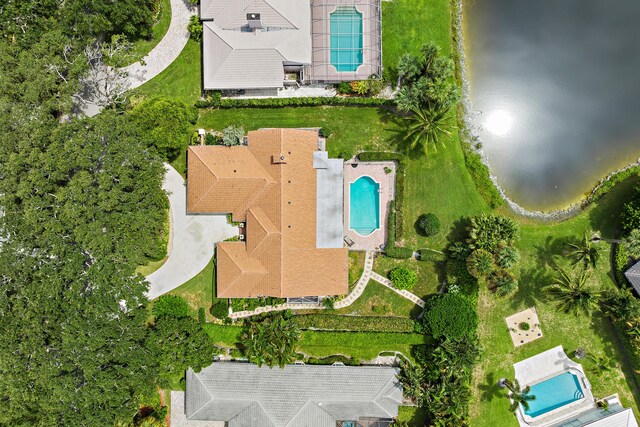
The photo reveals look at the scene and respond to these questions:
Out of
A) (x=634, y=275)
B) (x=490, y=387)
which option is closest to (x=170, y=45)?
(x=490, y=387)

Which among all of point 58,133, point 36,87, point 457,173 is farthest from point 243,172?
point 457,173

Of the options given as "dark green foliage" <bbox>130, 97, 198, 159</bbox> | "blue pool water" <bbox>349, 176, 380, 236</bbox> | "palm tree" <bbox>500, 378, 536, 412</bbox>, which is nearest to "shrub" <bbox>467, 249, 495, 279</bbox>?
"blue pool water" <bbox>349, 176, 380, 236</bbox>

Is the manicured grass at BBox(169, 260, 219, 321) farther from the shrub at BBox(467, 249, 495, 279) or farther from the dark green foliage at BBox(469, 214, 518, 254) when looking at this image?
the dark green foliage at BBox(469, 214, 518, 254)

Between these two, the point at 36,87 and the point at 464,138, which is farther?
the point at 464,138

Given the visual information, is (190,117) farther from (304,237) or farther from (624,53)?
(624,53)

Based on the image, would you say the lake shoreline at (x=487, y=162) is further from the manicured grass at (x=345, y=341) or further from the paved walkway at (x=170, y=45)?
the paved walkway at (x=170, y=45)

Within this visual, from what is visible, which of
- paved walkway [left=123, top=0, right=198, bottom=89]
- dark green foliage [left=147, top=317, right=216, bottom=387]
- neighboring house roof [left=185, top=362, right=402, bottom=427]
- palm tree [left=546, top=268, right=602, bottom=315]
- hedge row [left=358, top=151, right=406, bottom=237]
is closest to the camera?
palm tree [left=546, top=268, right=602, bottom=315]
